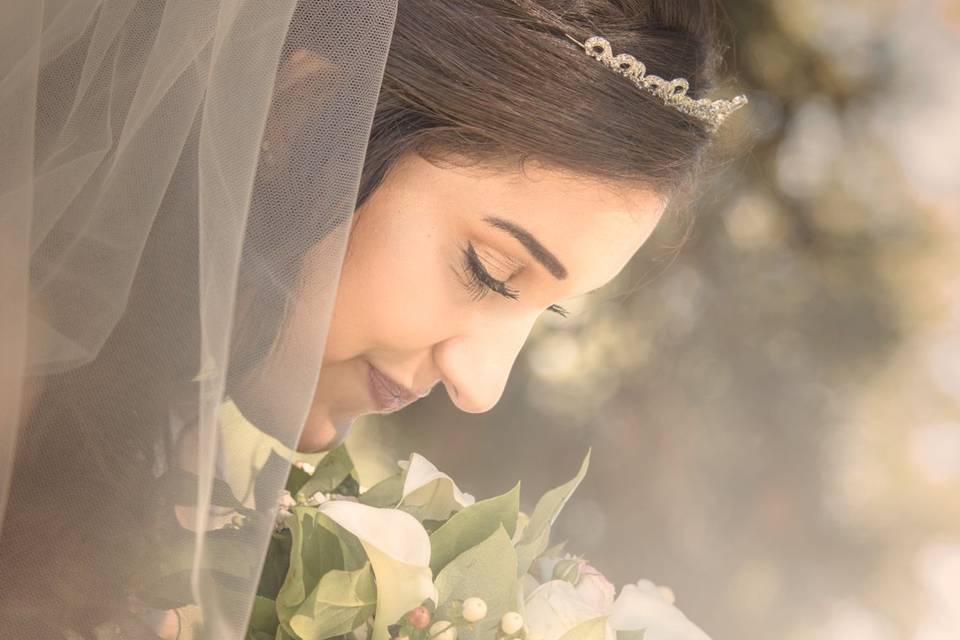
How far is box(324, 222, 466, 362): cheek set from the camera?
1109 millimetres

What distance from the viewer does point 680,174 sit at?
1243 mm

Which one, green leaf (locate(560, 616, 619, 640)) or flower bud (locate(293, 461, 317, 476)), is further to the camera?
flower bud (locate(293, 461, 317, 476))

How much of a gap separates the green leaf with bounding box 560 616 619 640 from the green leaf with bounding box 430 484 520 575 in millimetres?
102

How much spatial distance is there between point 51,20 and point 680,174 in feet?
2.30

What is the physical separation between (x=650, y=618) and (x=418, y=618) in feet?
0.78

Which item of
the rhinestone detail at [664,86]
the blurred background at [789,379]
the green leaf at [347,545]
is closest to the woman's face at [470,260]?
the rhinestone detail at [664,86]

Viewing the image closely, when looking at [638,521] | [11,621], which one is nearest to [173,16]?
[11,621]

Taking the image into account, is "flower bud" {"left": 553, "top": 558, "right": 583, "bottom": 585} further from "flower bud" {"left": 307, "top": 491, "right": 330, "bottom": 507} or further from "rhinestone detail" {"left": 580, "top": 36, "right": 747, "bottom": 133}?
"rhinestone detail" {"left": 580, "top": 36, "right": 747, "bottom": 133}

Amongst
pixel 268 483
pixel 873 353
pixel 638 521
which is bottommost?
pixel 638 521

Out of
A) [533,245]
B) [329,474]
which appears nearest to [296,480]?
[329,474]

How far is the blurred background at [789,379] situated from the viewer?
272 cm

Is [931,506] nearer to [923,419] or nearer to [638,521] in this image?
[923,419]

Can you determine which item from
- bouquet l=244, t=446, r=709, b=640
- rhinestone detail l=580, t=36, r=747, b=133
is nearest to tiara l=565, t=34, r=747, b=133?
rhinestone detail l=580, t=36, r=747, b=133

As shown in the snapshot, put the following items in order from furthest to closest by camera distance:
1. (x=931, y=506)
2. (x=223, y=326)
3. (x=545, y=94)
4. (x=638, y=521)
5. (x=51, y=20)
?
(x=638, y=521) → (x=931, y=506) → (x=545, y=94) → (x=51, y=20) → (x=223, y=326)
